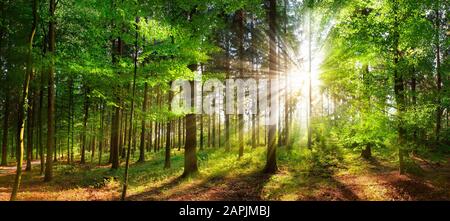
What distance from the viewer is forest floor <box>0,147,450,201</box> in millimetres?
14230

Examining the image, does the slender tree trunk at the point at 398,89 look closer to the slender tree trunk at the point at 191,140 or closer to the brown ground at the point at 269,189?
the brown ground at the point at 269,189

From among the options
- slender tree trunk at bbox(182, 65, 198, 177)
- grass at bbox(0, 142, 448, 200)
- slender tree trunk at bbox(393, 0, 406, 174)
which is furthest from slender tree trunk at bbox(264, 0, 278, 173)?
slender tree trunk at bbox(393, 0, 406, 174)

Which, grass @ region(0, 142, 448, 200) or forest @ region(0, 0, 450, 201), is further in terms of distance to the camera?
grass @ region(0, 142, 448, 200)

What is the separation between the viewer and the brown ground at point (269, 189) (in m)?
14.0

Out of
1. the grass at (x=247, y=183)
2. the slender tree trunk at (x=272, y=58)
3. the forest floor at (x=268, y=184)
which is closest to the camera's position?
the forest floor at (x=268, y=184)

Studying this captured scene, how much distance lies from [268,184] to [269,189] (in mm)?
1027

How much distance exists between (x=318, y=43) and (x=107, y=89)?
1958cm

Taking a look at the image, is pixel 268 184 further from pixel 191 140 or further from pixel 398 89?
pixel 398 89

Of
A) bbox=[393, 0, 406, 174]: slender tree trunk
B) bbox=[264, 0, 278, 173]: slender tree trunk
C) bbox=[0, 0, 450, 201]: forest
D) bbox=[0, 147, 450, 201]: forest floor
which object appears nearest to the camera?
bbox=[0, 0, 450, 201]: forest

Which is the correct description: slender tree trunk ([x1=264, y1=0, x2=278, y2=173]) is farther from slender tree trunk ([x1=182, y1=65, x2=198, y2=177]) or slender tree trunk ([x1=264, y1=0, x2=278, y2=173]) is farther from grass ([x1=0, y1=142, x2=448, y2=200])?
slender tree trunk ([x1=182, y1=65, x2=198, y2=177])

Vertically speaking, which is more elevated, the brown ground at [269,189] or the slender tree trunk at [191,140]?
the slender tree trunk at [191,140]

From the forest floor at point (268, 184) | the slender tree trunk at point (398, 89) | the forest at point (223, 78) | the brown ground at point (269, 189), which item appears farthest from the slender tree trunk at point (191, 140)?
the slender tree trunk at point (398, 89)

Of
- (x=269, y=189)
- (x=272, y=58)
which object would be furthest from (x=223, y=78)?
(x=269, y=189)

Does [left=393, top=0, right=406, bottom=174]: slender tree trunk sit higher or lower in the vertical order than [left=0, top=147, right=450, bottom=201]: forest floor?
higher
